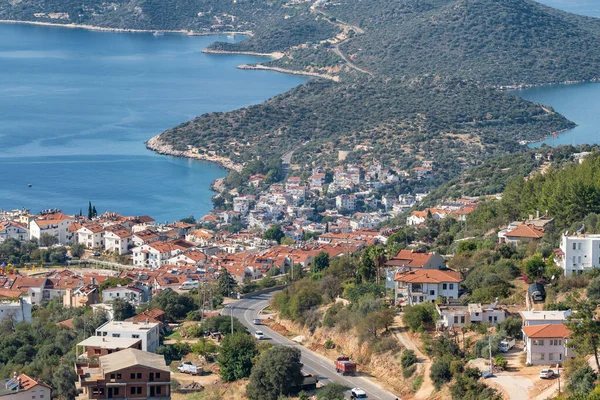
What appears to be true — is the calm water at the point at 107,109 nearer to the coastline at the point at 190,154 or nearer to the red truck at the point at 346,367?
the coastline at the point at 190,154

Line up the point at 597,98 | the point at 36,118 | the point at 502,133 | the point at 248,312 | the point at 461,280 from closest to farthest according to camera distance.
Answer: the point at 461,280 < the point at 248,312 < the point at 502,133 < the point at 36,118 < the point at 597,98

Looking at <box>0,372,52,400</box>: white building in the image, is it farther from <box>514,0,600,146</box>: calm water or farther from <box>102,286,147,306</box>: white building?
<box>514,0,600,146</box>: calm water

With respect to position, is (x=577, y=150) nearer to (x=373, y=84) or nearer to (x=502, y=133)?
(x=502, y=133)

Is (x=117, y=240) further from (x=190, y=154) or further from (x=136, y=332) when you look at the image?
(x=190, y=154)

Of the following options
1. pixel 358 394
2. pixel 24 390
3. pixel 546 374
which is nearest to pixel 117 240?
pixel 24 390

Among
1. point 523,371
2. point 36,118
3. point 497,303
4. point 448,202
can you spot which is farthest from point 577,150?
point 36,118
